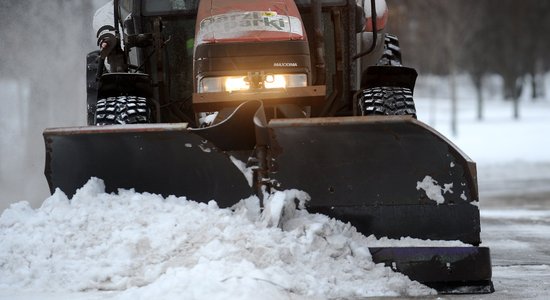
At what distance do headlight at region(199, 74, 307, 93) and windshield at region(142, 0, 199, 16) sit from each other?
98cm

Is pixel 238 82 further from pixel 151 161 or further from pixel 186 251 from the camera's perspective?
pixel 186 251

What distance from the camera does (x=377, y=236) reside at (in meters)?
6.19

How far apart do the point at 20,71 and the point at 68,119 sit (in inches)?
51.6

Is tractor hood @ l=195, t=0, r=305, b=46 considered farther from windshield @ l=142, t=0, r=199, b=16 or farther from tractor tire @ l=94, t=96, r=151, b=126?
tractor tire @ l=94, t=96, r=151, b=126

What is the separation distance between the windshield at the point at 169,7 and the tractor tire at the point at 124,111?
2.51 feet

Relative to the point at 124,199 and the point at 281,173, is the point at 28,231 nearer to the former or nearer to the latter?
the point at 124,199

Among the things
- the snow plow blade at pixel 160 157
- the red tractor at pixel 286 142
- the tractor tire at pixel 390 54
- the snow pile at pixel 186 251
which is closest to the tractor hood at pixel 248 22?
the red tractor at pixel 286 142

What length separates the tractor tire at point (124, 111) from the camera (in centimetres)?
721

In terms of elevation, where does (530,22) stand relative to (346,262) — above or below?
above

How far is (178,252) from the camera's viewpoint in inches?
229

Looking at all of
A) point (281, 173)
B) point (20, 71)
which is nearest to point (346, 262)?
point (281, 173)

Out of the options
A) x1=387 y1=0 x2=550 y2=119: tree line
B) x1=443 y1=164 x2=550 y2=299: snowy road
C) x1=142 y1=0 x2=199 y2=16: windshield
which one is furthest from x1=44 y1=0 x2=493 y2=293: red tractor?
x1=387 y1=0 x2=550 y2=119: tree line

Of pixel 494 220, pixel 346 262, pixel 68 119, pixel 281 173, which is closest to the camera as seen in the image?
pixel 346 262

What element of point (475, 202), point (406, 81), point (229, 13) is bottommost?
point (475, 202)
